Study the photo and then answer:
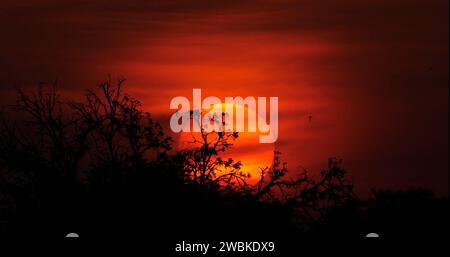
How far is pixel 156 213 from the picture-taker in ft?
70.4

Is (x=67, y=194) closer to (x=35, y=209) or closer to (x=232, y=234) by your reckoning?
(x=35, y=209)

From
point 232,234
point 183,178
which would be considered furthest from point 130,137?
point 232,234

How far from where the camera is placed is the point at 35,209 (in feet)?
71.1

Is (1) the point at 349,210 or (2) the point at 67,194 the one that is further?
(1) the point at 349,210
